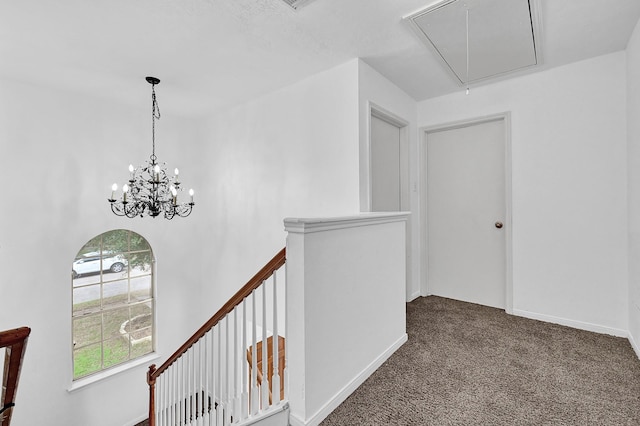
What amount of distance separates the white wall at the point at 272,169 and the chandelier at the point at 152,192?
21.7 inches

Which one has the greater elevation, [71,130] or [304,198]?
[71,130]

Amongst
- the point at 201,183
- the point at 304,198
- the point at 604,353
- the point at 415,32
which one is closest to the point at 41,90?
the point at 201,183

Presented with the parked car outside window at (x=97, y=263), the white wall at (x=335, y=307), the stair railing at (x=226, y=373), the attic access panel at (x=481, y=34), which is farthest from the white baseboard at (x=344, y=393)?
the parked car outside window at (x=97, y=263)

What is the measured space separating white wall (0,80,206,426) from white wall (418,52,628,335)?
3.86 metres

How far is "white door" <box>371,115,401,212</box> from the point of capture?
2.91 meters

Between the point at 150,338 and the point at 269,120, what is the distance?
344 centimetres

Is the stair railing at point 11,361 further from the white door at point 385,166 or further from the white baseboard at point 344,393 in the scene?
the white door at point 385,166

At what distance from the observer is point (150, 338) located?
164 inches

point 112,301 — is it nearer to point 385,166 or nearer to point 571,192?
point 385,166

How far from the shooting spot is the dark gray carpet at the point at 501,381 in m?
1.50

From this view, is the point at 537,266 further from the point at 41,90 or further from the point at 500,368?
the point at 41,90

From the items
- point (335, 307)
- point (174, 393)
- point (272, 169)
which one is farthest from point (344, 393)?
point (272, 169)

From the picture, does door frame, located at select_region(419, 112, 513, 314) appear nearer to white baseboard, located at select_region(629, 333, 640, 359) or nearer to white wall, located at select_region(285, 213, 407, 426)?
white baseboard, located at select_region(629, 333, 640, 359)

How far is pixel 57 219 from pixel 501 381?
433 centimetres
